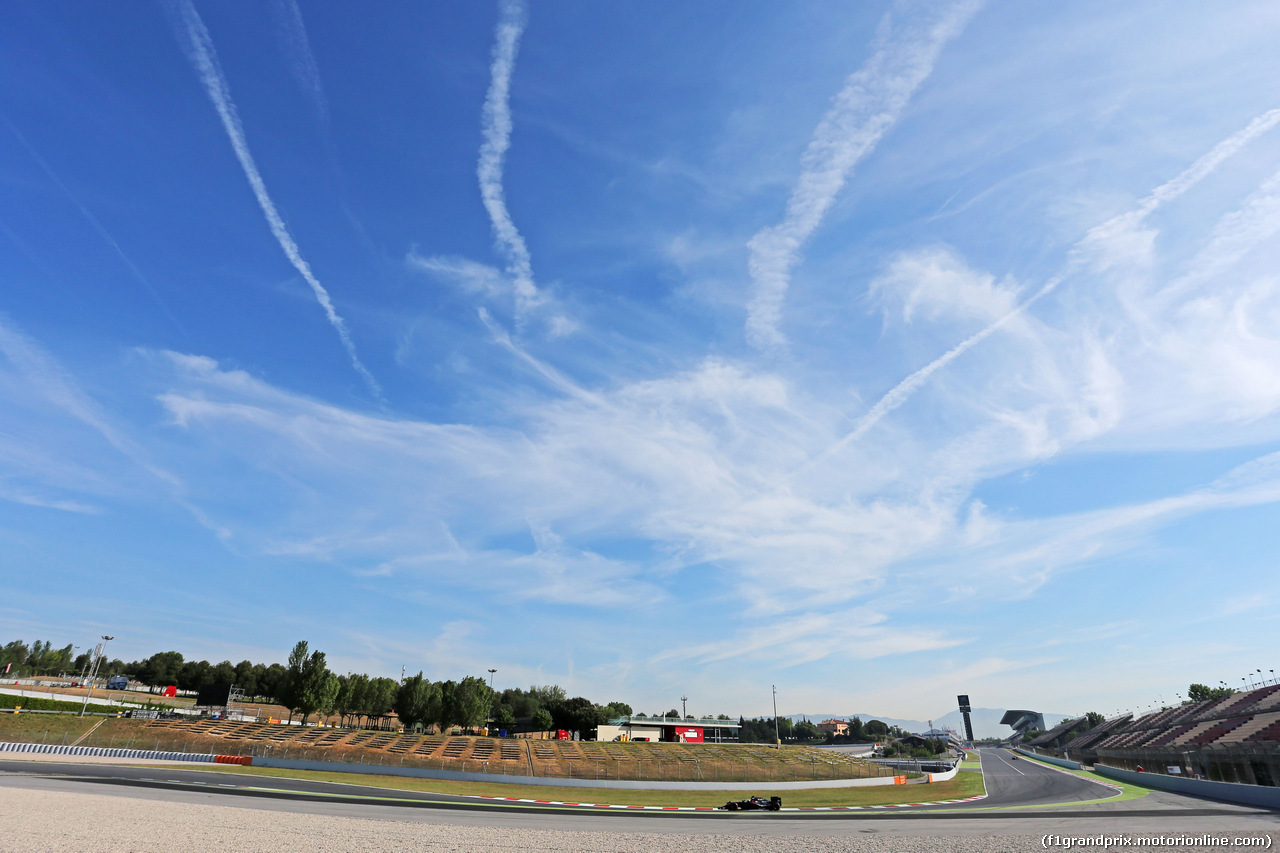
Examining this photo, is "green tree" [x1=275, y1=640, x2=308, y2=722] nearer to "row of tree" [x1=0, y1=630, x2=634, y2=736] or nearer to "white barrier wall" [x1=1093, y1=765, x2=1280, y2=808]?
"row of tree" [x1=0, y1=630, x2=634, y2=736]

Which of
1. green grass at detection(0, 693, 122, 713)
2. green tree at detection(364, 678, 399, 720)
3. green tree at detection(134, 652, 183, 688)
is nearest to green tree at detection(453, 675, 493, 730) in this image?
green tree at detection(364, 678, 399, 720)

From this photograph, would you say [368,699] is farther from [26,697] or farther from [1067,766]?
[1067,766]

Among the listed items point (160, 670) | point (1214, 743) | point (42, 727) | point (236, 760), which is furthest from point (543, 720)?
point (160, 670)

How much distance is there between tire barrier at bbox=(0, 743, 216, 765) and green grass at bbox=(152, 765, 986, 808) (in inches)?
212

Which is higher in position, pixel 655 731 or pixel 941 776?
pixel 655 731

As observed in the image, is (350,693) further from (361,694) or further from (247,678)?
(247,678)

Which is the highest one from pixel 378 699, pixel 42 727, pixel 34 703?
pixel 378 699

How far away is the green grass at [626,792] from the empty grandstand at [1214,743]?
17.1 m

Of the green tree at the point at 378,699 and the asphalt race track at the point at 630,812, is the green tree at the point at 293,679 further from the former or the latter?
the asphalt race track at the point at 630,812

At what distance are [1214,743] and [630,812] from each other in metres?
73.0

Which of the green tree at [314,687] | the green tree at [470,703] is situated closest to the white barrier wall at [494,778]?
the green tree at [314,687]

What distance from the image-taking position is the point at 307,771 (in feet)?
163

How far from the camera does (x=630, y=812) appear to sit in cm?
3384

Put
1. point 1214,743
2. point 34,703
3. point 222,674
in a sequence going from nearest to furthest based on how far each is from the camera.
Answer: point 1214,743 → point 34,703 → point 222,674
